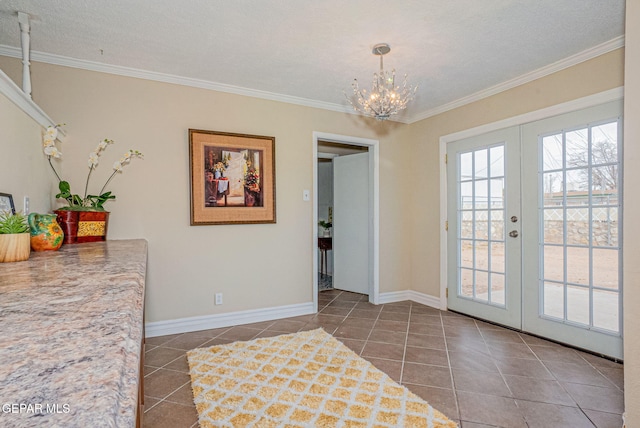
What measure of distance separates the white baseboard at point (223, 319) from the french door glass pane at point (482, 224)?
5.90 ft

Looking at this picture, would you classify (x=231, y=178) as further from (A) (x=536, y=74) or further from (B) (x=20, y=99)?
(A) (x=536, y=74)

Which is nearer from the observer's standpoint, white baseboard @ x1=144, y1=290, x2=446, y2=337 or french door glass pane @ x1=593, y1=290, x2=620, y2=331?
french door glass pane @ x1=593, y1=290, x2=620, y2=331

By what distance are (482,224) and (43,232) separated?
3607mm

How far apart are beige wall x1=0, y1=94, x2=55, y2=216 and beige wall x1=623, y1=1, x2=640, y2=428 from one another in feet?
9.90

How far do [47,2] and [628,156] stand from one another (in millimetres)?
3193

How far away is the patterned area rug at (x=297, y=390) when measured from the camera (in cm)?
176

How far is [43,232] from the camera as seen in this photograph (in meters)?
1.70

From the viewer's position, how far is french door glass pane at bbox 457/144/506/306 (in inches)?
131

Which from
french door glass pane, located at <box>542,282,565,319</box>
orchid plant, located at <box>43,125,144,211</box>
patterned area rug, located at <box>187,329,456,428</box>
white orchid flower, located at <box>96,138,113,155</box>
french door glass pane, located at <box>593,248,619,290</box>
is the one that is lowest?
patterned area rug, located at <box>187,329,456,428</box>

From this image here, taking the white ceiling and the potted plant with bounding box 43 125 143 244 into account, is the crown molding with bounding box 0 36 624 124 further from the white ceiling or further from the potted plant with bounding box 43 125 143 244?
the potted plant with bounding box 43 125 143 244

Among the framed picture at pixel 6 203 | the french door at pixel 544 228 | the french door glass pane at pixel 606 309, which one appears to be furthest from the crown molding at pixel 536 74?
the framed picture at pixel 6 203

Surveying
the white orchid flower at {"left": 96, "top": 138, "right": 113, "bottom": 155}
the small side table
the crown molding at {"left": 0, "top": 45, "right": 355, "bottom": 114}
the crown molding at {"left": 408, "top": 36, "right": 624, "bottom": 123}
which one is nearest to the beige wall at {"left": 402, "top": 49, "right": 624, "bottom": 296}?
the crown molding at {"left": 408, "top": 36, "right": 624, "bottom": 123}

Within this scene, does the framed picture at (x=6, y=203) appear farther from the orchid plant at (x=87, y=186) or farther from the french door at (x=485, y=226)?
the french door at (x=485, y=226)

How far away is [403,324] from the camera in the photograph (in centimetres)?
336
